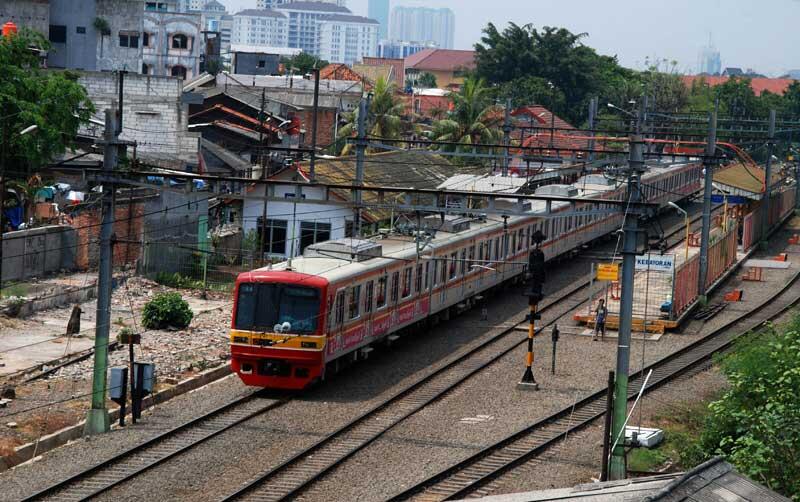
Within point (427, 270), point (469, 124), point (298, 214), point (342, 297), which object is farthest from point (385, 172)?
point (342, 297)

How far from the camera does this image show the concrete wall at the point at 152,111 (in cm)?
4838

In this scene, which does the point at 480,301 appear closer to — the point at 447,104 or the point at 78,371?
the point at 78,371

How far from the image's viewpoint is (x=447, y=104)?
94.8 m

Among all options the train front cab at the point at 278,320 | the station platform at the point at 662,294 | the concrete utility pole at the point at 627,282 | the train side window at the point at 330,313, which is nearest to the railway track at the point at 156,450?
the train front cab at the point at 278,320

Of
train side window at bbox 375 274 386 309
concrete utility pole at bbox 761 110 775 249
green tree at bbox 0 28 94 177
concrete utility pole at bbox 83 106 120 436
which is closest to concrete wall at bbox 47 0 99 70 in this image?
green tree at bbox 0 28 94 177

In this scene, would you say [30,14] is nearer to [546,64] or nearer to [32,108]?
[32,108]

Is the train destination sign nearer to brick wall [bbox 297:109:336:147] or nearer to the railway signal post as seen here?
the railway signal post

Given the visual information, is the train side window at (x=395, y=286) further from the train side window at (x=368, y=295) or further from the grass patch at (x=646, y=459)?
the grass patch at (x=646, y=459)

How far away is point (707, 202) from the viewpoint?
32312mm

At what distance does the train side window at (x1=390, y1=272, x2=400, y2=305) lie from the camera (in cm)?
2566

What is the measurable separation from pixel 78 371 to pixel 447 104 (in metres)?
72.8

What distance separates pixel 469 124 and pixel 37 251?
25.0m

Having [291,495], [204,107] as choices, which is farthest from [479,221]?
[204,107]

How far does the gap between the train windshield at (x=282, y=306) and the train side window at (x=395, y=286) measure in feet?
13.0
